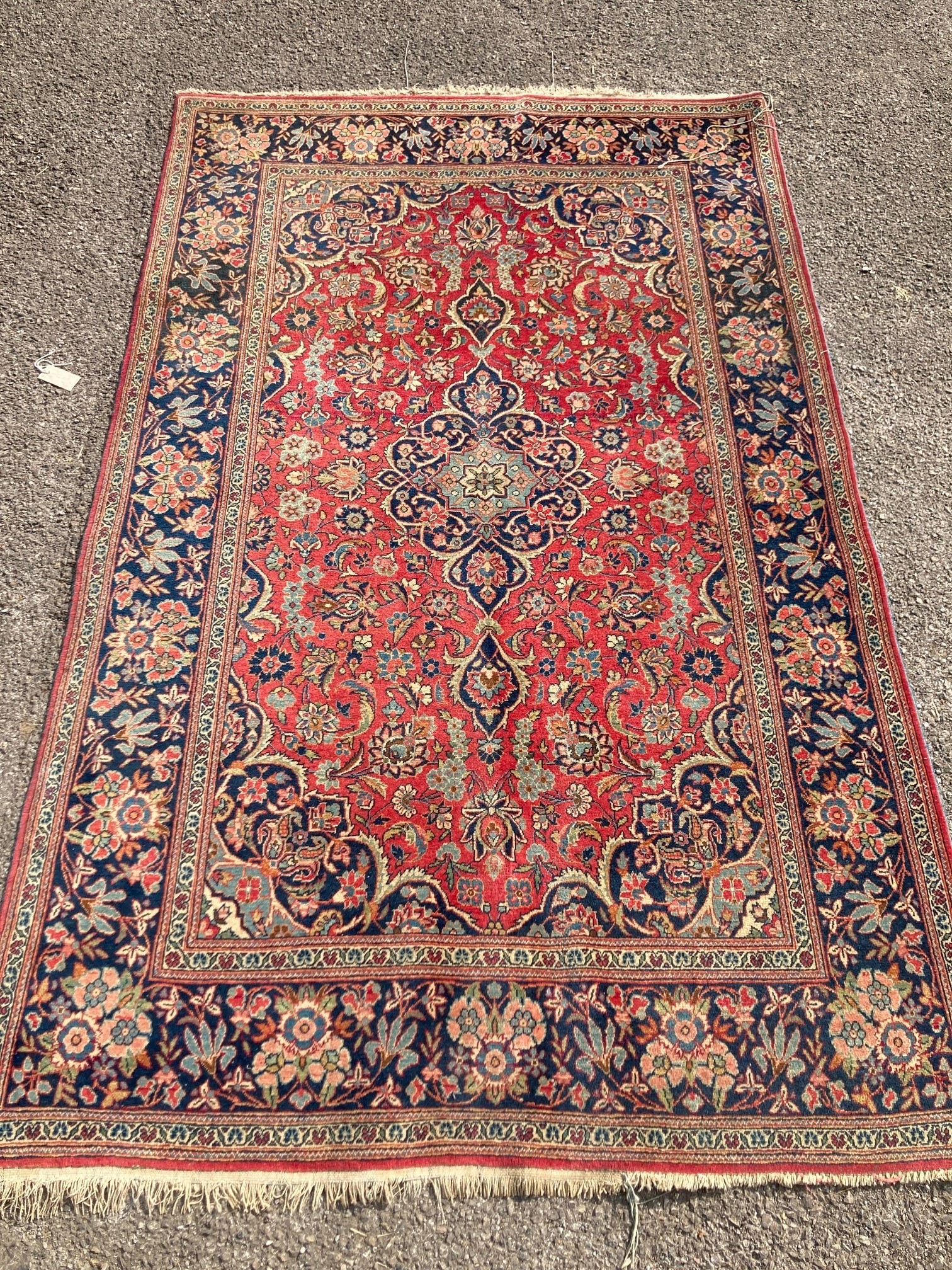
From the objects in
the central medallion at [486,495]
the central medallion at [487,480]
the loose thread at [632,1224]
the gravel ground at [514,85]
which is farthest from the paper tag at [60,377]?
the loose thread at [632,1224]

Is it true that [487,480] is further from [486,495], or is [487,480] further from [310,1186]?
[310,1186]

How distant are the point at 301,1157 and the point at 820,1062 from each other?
781mm

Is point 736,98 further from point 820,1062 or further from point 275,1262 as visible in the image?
point 275,1262

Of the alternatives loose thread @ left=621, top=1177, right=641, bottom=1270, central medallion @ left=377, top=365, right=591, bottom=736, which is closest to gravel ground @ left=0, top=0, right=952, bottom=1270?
loose thread @ left=621, top=1177, right=641, bottom=1270

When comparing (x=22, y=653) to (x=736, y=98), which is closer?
(x=22, y=653)

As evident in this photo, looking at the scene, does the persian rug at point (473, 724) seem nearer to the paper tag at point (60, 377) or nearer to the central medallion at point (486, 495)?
the central medallion at point (486, 495)

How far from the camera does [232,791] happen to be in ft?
5.18

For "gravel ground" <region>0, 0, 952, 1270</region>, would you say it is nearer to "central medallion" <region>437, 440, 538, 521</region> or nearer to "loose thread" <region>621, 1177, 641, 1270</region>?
"loose thread" <region>621, 1177, 641, 1270</region>

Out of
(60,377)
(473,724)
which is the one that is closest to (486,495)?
(473,724)

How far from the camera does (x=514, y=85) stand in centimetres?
241

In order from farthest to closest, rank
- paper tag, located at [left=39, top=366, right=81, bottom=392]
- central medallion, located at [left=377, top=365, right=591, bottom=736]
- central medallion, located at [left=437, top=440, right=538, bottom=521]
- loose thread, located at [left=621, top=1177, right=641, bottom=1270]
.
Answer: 1. paper tag, located at [left=39, top=366, right=81, bottom=392]
2. central medallion, located at [left=437, top=440, right=538, bottom=521]
3. central medallion, located at [left=377, top=365, right=591, bottom=736]
4. loose thread, located at [left=621, top=1177, right=641, bottom=1270]

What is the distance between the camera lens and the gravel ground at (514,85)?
51.7 inches

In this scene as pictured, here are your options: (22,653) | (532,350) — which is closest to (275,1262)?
(22,653)

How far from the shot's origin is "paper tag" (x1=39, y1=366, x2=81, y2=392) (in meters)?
1.96
